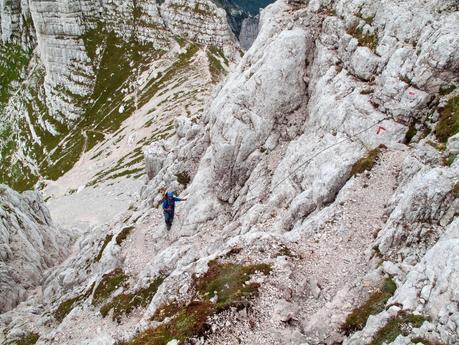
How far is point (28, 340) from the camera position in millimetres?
Result: 41500

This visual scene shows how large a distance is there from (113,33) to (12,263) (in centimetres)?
14806

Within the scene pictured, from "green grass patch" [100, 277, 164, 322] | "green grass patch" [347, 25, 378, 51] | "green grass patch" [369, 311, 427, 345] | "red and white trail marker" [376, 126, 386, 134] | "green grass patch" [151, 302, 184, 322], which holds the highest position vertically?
"green grass patch" [347, 25, 378, 51]

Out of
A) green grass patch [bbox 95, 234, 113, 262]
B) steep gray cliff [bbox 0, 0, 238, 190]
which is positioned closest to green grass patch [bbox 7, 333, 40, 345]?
green grass patch [bbox 95, 234, 113, 262]

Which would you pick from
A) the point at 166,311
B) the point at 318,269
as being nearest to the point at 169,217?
the point at 166,311

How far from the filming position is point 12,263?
59.5 m

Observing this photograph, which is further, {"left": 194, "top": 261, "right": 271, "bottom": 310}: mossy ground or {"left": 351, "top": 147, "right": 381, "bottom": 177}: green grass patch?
{"left": 351, "top": 147, "right": 381, "bottom": 177}: green grass patch

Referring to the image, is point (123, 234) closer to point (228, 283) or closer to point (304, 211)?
point (304, 211)

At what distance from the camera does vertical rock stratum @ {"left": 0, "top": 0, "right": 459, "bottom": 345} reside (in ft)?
64.2

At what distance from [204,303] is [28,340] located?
2959cm

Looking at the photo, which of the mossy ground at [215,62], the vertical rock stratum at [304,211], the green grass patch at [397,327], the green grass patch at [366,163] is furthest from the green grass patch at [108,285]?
the mossy ground at [215,62]

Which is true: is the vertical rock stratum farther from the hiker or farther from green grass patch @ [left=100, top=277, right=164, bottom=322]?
the hiker

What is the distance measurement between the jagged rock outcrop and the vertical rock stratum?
5.16 meters

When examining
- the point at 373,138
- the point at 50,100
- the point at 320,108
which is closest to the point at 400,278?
the point at 373,138

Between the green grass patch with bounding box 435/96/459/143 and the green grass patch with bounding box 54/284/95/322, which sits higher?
the green grass patch with bounding box 435/96/459/143
